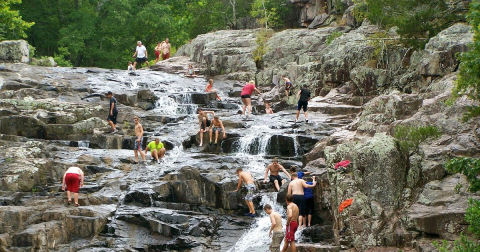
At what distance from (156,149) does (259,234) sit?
20.7 feet

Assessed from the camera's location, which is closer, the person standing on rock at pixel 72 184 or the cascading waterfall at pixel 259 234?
the cascading waterfall at pixel 259 234

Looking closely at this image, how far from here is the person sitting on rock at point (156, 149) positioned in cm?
2108

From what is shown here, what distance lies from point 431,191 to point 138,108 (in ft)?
57.8

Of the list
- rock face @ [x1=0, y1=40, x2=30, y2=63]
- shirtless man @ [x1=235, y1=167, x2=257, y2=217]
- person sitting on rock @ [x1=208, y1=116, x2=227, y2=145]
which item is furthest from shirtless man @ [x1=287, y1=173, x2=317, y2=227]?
rock face @ [x1=0, y1=40, x2=30, y2=63]

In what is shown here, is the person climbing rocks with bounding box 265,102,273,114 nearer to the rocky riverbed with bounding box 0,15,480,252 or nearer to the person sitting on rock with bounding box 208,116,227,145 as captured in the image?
the rocky riverbed with bounding box 0,15,480,252

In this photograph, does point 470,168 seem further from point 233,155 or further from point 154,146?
point 154,146

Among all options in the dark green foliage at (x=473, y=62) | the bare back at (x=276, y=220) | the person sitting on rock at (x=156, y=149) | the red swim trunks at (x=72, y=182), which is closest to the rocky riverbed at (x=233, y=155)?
the person sitting on rock at (x=156, y=149)

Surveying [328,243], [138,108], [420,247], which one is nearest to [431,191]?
[420,247]

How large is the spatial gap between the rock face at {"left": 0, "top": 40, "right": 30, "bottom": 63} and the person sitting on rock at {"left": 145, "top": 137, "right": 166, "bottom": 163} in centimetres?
1494

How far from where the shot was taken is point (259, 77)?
33000 millimetres

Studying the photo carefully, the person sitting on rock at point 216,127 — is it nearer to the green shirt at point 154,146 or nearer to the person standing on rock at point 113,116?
the green shirt at point 154,146

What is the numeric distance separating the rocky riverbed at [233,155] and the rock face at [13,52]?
77.5 inches

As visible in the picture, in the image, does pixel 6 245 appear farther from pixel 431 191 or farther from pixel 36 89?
pixel 36 89

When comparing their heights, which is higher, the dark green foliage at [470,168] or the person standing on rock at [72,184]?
the dark green foliage at [470,168]
